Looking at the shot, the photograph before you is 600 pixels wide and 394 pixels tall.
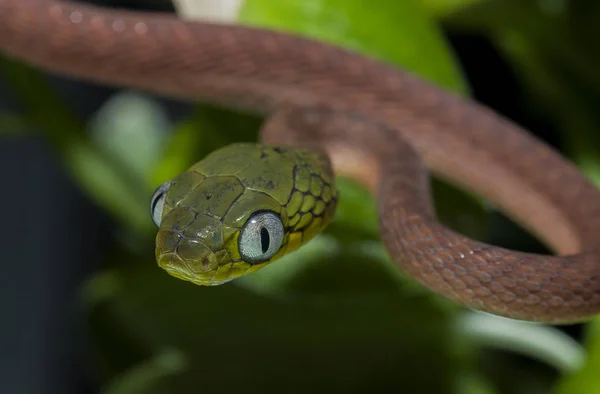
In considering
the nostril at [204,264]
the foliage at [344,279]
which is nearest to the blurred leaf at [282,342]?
the foliage at [344,279]

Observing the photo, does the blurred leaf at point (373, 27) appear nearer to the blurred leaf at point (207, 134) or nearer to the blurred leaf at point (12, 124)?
the blurred leaf at point (207, 134)

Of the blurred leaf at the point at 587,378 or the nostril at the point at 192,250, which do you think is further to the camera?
the blurred leaf at the point at 587,378

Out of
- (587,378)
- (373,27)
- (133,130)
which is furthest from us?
(133,130)

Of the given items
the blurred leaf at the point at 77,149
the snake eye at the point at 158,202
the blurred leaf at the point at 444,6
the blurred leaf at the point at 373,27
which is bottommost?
the snake eye at the point at 158,202

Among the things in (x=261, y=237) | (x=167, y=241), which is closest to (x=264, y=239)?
(x=261, y=237)


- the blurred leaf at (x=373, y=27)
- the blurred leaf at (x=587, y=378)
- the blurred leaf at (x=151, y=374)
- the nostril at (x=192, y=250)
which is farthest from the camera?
the blurred leaf at (x=151, y=374)

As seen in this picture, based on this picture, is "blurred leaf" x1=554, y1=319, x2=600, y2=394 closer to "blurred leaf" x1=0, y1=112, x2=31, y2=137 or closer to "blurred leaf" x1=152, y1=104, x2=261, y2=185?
"blurred leaf" x1=152, y1=104, x2=261, y2=185

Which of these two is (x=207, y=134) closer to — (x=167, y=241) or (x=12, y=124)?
(x=167, y=241)

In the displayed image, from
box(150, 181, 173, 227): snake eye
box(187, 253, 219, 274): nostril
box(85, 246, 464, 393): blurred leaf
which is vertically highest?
box(85, 246, 464, 393): blurred leaf

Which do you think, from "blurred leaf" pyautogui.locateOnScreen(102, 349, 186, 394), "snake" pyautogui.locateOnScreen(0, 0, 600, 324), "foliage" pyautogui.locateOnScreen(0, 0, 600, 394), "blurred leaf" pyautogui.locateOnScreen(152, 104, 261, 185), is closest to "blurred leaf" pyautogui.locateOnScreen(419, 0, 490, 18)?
"foliage" pyautogui.locateOnScreen(0, 0, 600, 394)
